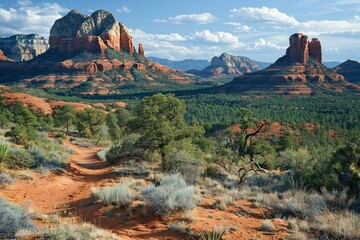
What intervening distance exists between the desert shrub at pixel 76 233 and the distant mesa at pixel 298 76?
150 metres

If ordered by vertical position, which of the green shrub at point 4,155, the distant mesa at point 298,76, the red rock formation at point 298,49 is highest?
the red rock formation at point 298,49

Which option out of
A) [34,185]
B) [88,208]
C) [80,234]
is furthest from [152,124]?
[80,234]

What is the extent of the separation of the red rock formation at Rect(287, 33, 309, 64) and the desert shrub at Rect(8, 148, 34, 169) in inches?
7298

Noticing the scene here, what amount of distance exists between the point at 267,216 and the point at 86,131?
37.8m

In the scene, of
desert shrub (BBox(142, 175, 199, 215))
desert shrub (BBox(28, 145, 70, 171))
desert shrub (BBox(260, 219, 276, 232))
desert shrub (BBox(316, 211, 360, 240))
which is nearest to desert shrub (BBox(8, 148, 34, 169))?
desert shrub (BBox(28, 145, 70, 171))

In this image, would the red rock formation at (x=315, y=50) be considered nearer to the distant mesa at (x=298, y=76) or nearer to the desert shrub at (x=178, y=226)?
the distant mesa at (x=298, y=76)

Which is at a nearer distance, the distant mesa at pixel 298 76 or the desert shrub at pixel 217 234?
the desert shrub at pixel 217 234

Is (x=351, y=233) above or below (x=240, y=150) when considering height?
above

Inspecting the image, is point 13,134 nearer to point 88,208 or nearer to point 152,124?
point 152,124

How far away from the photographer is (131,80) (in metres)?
188

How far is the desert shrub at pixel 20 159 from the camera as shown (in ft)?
47.0

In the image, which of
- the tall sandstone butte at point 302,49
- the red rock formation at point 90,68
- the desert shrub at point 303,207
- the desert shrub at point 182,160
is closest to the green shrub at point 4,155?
the desert shrub at point 182,160

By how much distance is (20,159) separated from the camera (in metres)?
14.8

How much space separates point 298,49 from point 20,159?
18685 cm
